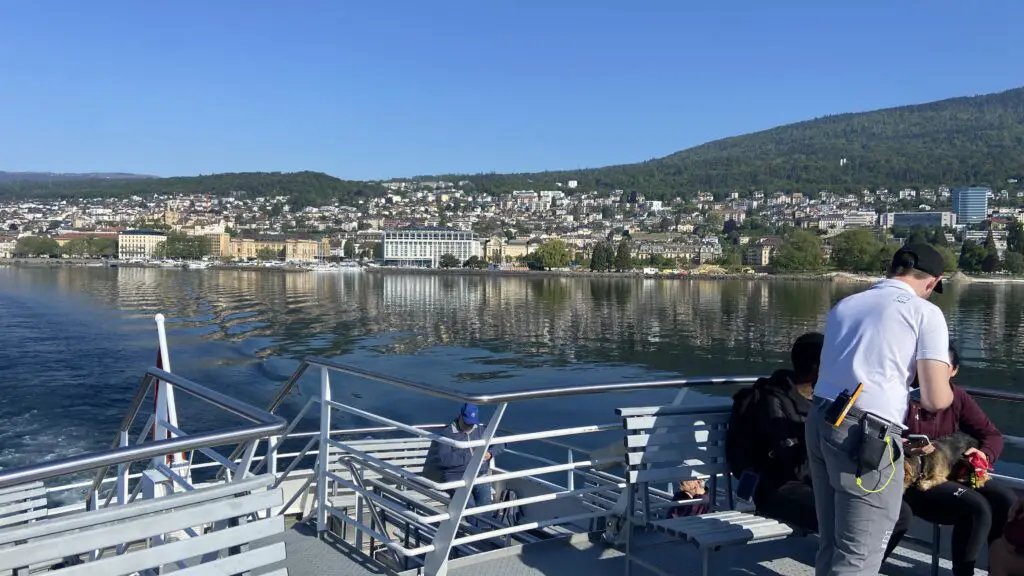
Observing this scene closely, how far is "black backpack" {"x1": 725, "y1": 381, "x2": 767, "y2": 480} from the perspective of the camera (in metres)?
3.25

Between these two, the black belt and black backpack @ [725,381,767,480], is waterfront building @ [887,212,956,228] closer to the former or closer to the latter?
black backpack @ [725,381,767,480]

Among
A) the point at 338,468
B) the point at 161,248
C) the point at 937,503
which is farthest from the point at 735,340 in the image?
the point at 161,248

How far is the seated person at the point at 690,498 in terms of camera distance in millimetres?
Result: 4027

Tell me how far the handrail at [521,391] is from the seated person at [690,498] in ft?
2.16

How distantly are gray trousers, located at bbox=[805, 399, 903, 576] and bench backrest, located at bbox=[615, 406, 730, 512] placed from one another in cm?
81

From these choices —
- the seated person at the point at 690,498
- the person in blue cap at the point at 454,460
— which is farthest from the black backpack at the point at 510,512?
the seated person at the point at 690,498

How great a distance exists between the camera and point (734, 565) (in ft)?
11.1

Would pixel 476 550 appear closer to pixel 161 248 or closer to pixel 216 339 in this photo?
pixel 216 339

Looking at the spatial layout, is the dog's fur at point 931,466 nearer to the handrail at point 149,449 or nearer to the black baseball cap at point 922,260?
the black baseball cap at point 922,260

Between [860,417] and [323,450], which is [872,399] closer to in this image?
[860,417]

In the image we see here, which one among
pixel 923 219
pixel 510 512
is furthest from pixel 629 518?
pixel 923 219

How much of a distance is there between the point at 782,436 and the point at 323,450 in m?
1.91

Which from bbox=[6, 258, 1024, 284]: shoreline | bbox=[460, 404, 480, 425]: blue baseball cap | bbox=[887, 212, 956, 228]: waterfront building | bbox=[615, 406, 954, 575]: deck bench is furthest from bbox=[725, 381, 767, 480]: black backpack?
bbox=[887, 212, 956, 228]: waterfront building

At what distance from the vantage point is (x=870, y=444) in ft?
7.78
